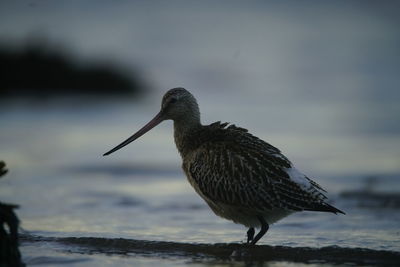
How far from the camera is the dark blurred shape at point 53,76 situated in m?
22.5

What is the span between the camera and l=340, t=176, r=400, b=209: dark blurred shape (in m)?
9.84

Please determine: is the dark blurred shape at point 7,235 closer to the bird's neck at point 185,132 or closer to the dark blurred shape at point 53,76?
the bird's neck at point 185,132

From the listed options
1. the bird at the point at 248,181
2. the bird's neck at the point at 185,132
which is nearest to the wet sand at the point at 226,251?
the bird at the point at 248,181

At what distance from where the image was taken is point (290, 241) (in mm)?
8062

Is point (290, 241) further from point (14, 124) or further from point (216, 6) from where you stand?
point (216, 6)

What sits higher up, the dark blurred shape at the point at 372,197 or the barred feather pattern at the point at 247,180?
the dark blurred shape at the point at 372,197

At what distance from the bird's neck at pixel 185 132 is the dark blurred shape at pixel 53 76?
1371 centimetres

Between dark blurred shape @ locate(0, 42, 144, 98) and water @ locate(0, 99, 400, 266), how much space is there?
5505 mm

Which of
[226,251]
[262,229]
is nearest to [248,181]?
[262,229]

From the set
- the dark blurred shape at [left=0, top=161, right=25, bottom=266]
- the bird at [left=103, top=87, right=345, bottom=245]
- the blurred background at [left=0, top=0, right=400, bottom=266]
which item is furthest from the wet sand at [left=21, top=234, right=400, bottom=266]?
the dark blurred shape at [left=0, top=161, right=25, bottom=266]

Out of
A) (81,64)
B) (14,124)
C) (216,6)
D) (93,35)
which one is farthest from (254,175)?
(216,6)

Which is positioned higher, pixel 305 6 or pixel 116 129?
pixel 305 6

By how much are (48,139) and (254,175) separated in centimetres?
808

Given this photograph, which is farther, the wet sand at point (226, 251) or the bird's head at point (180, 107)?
the bird's head at point (180, 107)
